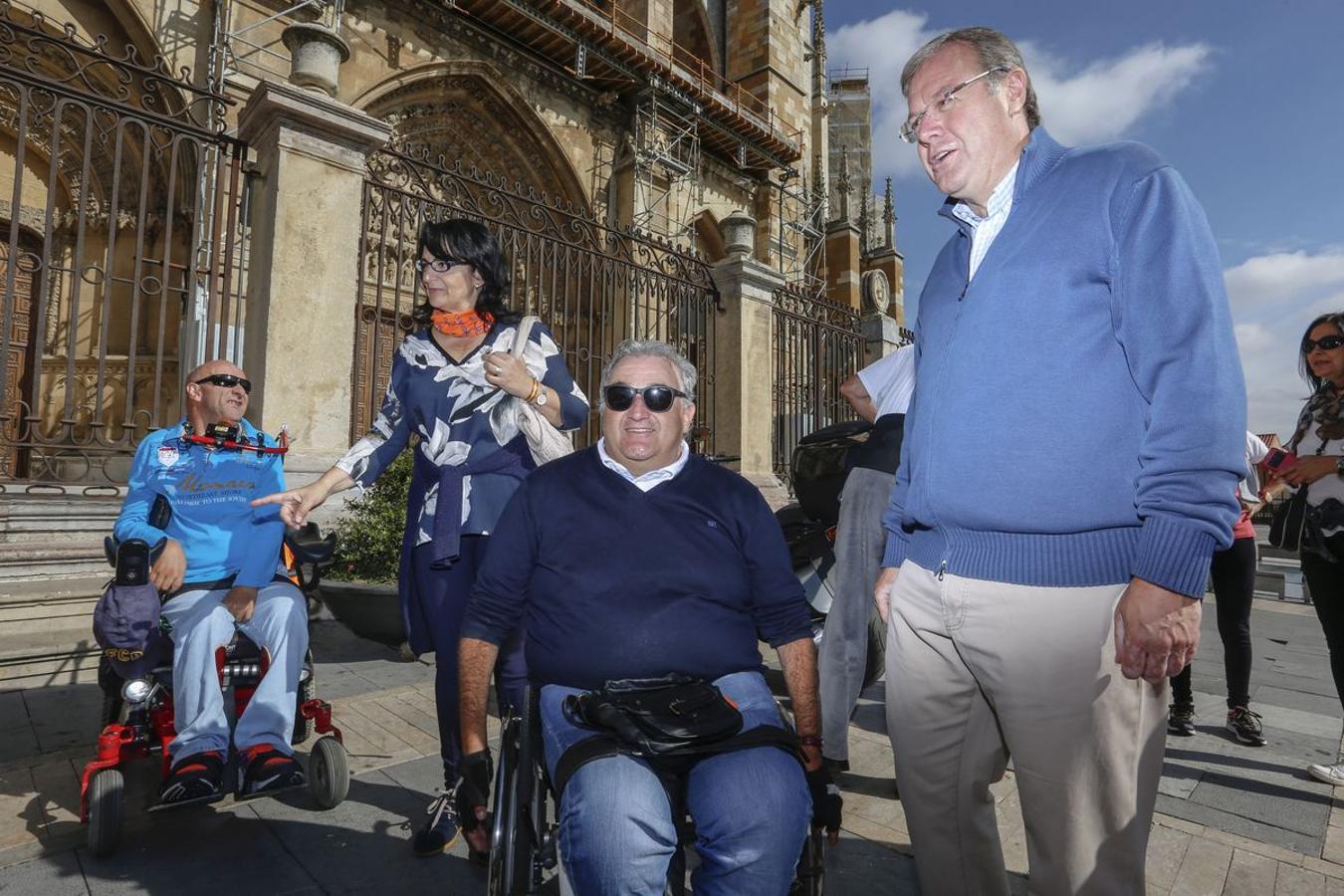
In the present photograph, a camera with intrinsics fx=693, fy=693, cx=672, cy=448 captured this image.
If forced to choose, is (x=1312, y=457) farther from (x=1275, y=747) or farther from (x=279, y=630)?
(x=279, y=630)

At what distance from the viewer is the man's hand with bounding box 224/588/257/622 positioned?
2.70m

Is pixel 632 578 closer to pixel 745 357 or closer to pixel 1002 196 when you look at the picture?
pixel 1002 196

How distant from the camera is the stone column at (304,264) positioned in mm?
4930

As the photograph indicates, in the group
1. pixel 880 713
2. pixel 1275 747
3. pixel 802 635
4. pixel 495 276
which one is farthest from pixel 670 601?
pixel 1275 747

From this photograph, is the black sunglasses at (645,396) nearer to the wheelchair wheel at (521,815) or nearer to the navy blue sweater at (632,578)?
the navy blue sweater at (632,578)

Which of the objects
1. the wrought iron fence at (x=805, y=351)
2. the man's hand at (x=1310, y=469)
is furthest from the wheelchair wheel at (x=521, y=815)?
the wrought iron fence at (x=805, y=351)

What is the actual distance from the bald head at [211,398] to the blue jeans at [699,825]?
8.09 feet

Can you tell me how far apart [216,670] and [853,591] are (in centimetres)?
251

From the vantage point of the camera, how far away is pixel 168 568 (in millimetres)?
2605

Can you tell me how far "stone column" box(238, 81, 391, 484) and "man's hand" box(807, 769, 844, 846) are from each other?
4418mm

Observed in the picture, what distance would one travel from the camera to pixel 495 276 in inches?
100

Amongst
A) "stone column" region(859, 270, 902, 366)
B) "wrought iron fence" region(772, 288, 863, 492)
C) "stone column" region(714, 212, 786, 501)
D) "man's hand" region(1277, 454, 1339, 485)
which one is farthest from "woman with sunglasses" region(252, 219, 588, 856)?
"stone column" region(859, 270, 902, 366)

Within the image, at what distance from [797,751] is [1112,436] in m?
0.92

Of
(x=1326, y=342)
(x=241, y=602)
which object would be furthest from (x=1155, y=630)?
(x=241, y=602)
